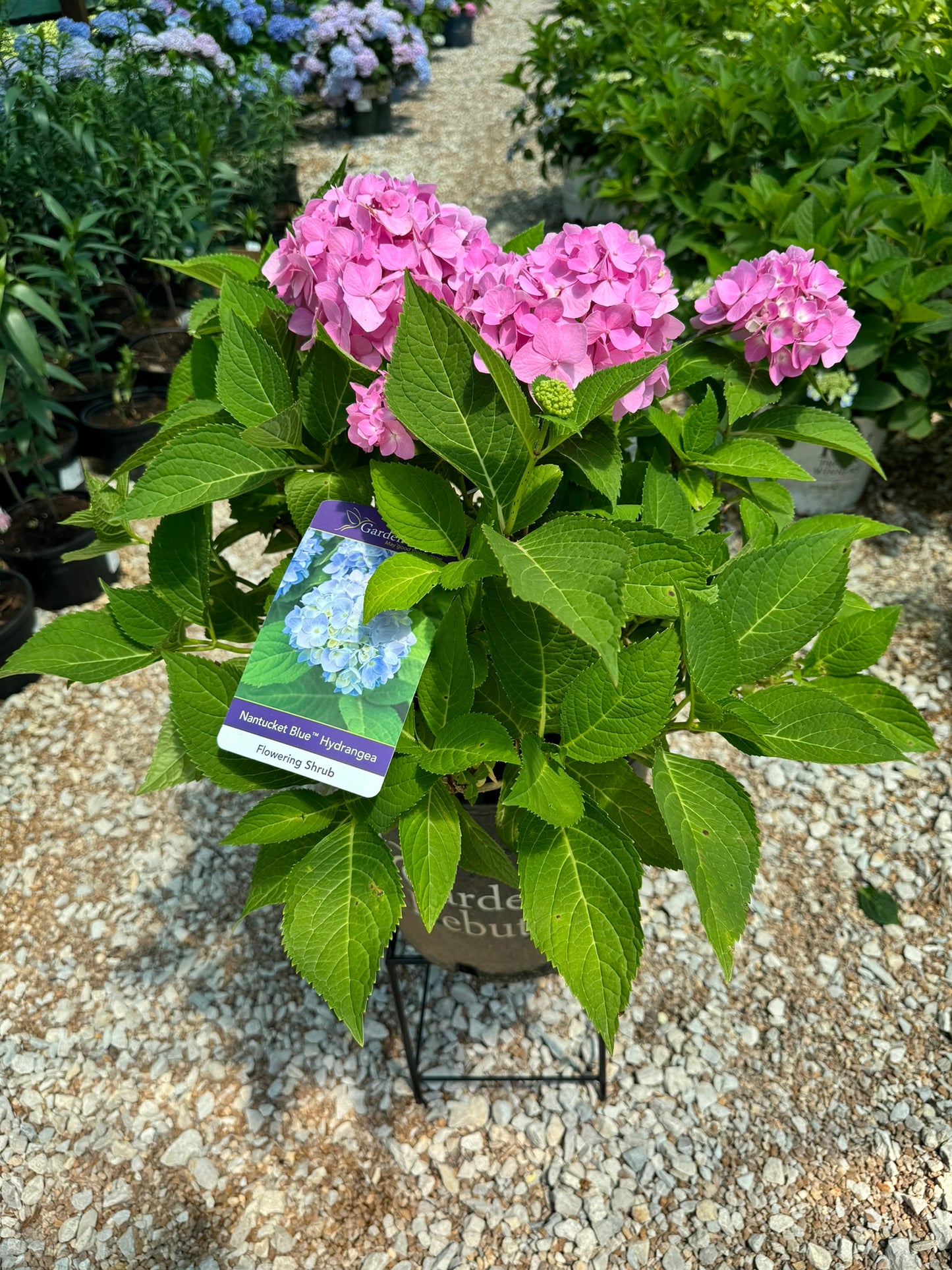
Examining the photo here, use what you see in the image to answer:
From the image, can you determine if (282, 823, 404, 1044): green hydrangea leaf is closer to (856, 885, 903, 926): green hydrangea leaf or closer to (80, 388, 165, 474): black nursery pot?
(856, 885, 903, 926): green hydrangea leaf

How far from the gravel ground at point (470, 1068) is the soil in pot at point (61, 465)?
125 centimetres

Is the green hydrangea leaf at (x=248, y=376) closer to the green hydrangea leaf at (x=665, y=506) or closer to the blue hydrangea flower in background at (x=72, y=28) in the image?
the green hydrangea leaf at (x=665, y=506)

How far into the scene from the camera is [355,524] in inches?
42.3

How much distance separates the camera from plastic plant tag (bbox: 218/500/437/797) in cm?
96

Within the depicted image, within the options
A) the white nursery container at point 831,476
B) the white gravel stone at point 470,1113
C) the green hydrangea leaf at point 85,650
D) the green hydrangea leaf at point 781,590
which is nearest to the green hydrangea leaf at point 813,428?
the green hydrangea leaf at point 781,590

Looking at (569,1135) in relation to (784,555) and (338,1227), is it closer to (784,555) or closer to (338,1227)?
(338,1227)

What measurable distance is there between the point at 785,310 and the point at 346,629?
0.67m

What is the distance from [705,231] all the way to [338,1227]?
3.15 meters

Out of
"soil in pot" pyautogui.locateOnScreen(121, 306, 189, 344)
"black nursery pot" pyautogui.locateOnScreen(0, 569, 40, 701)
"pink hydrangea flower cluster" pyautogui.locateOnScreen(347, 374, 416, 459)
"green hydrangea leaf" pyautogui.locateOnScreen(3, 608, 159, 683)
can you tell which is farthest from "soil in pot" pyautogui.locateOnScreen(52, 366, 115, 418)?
"pink hydrangea flower cluster" pyautogui.locateOnScreen(347, 374, 416, 459)

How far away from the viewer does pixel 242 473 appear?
1.03 m

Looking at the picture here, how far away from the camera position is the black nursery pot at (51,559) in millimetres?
2854

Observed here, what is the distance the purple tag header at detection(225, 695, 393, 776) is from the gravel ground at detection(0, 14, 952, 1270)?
111 cm

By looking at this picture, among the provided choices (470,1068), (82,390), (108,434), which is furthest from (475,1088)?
(82,390)

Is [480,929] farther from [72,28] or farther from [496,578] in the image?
[72,28]
